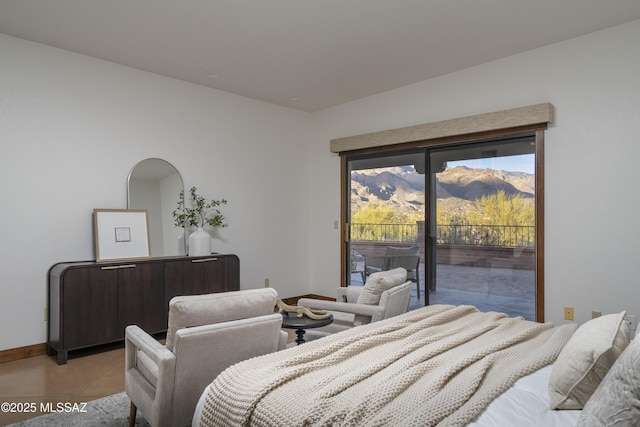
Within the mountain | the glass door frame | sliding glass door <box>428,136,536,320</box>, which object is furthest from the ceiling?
the mountain

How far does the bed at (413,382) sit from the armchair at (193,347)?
274 mm

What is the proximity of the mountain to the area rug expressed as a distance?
372 centimetres

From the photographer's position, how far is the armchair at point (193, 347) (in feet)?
6.59

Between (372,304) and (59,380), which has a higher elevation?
(372,304)

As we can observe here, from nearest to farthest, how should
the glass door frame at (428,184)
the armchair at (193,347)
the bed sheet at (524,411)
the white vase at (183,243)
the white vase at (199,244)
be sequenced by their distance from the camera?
the bed sheet at (524,411) → the armchair at (193,347) → the glass door frame at (428,184) → the white vase at (199,244) → the white vase at (183,243)

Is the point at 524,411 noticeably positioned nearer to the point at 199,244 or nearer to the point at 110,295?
the point at 110,295

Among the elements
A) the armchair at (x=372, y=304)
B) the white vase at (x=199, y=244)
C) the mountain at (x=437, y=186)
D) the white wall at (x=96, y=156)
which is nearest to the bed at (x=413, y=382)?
the armchair at (x=372, y=304)

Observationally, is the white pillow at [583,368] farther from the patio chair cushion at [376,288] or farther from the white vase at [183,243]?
the white vase at [183,243]

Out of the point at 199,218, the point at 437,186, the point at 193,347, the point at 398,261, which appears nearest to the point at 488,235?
the point at 437,186

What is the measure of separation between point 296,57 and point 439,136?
1789 mm

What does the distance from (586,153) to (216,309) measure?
349cm

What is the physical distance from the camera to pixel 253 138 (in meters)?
5.63

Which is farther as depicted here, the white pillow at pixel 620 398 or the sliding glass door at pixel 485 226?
the sliding glass door at pixel 485 226

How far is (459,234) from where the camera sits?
4770mm
